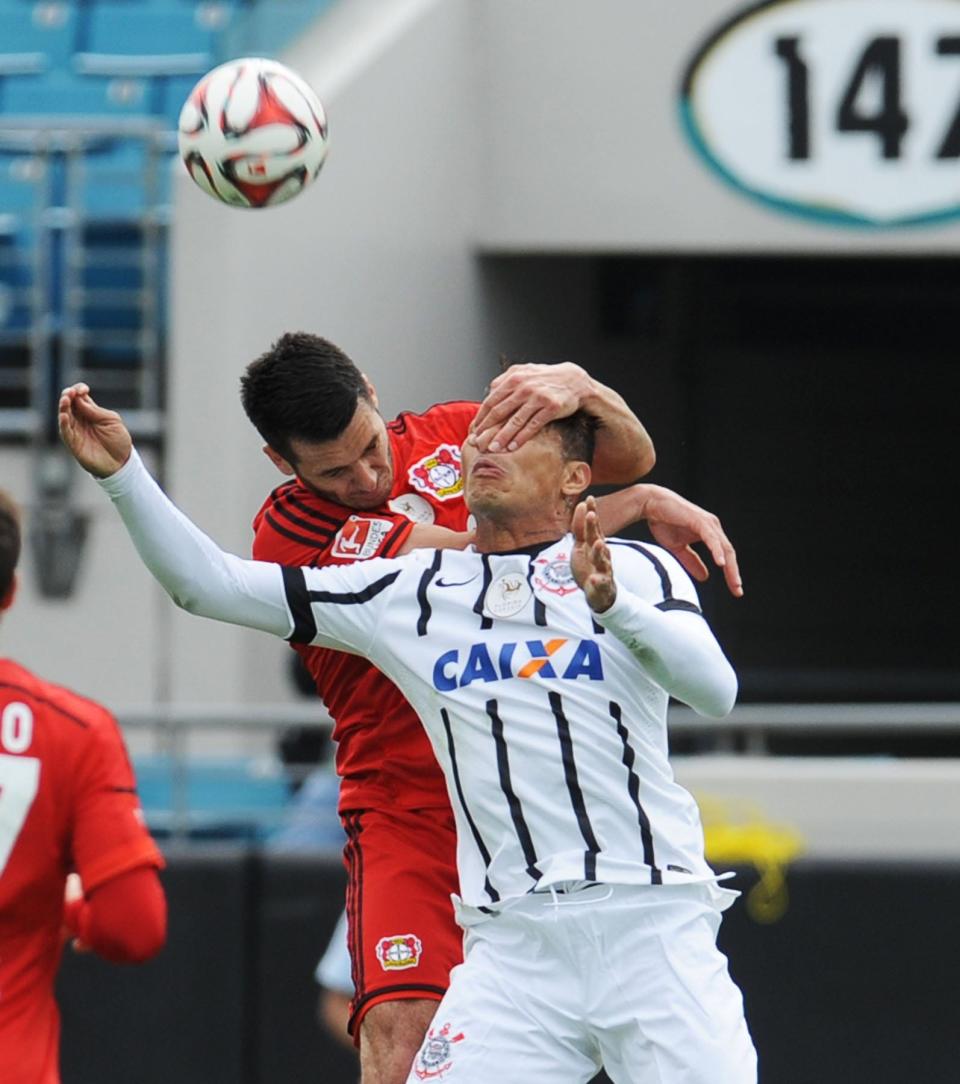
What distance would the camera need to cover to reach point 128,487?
3.97 m

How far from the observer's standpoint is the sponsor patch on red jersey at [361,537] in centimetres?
433

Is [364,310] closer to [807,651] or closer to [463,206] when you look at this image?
[463,206]

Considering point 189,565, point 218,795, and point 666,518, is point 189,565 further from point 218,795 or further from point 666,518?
point 218,795

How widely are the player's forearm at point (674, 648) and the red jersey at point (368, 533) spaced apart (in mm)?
781

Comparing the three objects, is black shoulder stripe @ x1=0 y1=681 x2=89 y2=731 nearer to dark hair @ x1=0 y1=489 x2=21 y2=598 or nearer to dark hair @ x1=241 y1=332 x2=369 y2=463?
dark hair @ x1=0 y1=489 x2=21 y2=598

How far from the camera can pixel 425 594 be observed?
410 cm

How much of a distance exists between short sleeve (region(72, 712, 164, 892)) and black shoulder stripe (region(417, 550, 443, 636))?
78 cm

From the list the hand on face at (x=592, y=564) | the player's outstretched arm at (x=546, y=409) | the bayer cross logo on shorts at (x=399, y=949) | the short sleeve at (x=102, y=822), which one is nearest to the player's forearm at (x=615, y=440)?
the player's outstretched arm at (x=546, y=409)

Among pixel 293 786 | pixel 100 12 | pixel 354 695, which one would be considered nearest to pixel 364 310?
pixel 293 786

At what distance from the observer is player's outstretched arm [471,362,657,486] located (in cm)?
396

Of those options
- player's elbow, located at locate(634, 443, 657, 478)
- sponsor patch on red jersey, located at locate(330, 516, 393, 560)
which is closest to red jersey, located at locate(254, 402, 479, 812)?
sponsor patch on red jersey, located at locate(330, 516, 393, 560)

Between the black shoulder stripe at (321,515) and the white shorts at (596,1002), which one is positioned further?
the black shoulder stripe at (321,515)

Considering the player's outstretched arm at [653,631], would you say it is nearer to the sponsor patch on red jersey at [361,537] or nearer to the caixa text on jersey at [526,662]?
the caixa text on jersey at [526,662]

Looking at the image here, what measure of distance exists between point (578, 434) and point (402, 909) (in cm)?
109
